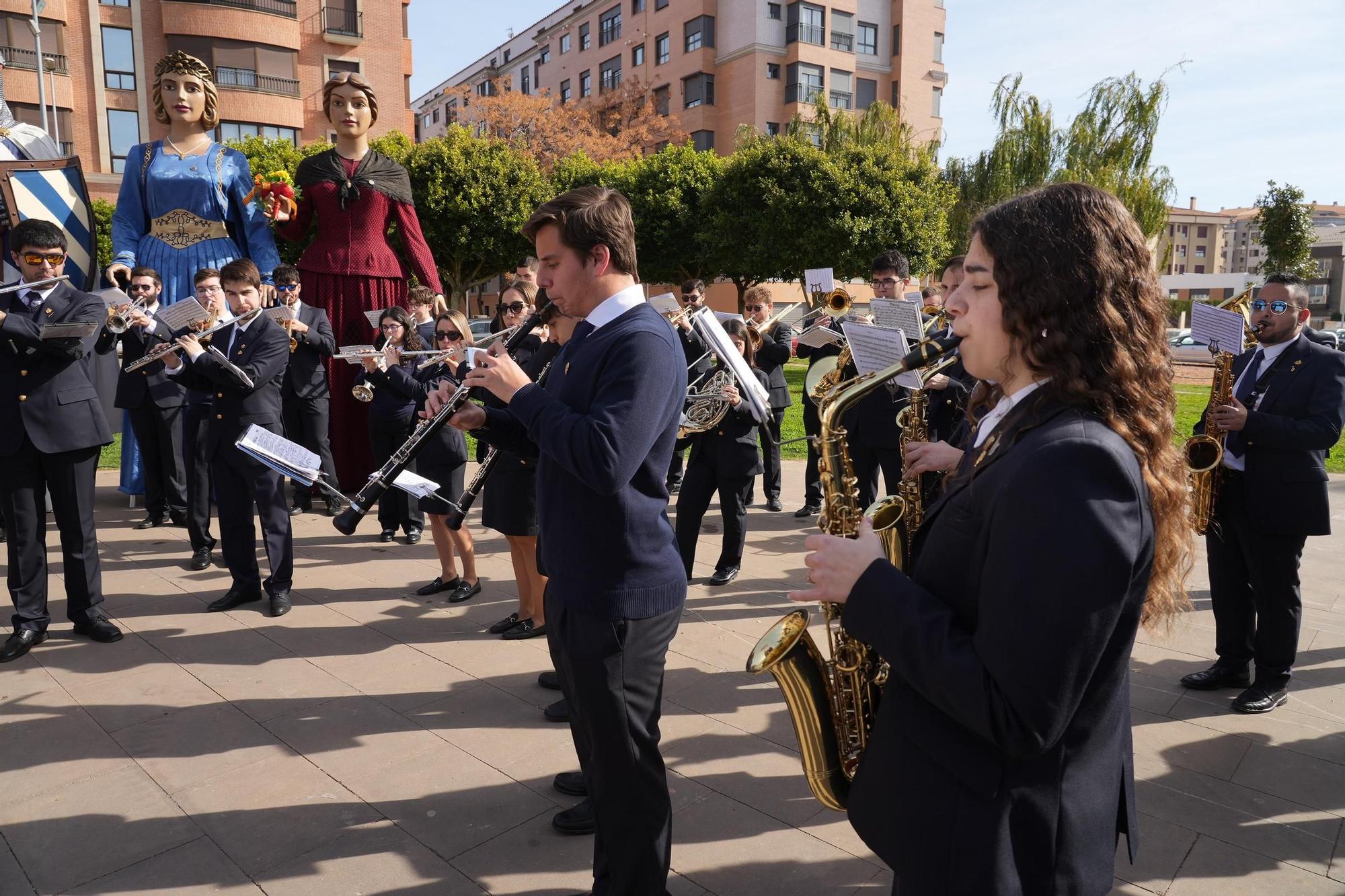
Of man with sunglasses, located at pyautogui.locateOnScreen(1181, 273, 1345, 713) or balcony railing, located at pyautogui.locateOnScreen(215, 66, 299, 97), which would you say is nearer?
man with sunglasses, located at pyautogui.locateOnScreen(1181, 273, 1345, 713)

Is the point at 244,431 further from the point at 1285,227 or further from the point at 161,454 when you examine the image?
the point at 1285,227

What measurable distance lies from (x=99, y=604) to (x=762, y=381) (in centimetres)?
481

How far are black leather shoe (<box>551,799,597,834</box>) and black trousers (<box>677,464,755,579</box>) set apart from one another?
2705mm

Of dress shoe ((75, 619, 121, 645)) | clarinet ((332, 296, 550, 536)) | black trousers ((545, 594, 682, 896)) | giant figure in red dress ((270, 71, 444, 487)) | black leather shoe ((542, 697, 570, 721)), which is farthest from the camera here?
giant figure in red dress ((270, 71, 444, 487))

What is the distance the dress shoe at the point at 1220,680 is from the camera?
4.37m

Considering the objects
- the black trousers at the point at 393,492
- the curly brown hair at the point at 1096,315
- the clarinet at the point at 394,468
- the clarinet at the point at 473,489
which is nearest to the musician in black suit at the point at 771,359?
the black trousers at the point at 393,492

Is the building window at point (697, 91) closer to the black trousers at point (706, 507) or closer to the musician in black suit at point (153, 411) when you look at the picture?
the musician in black suit at point (153, 411)

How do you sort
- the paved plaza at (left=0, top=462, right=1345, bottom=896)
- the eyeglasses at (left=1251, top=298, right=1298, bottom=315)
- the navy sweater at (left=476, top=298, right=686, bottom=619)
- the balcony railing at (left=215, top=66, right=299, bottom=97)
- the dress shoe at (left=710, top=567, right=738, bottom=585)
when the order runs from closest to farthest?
1. the navy sweater at (left=476, top=298, right=686, bottom=619)
2. the paved plaza at (left=0, top=462, right=1345, bottom=896)
3. the eyeglasses at (left=1251, top=298, right=1298, bottom=315)
4. the dress shoe at (left=710, top=567, right=738, bottom=585)
5. the balcony railing at (left=215, top=66, right=299, bottom=97)

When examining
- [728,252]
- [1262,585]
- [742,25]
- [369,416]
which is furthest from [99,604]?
[742,25]

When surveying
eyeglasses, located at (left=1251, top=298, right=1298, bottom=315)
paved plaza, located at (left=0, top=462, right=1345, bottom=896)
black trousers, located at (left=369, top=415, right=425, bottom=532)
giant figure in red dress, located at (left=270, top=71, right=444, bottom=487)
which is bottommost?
paved plaza, located at (left=0, top=462, right=1345, bottom=896)

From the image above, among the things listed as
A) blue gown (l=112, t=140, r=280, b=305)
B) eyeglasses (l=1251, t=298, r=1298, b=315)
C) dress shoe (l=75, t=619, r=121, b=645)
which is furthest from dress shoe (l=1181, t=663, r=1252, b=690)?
blue gown (l=112, t=140, r=280, b=305)

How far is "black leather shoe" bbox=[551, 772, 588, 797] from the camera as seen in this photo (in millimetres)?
3344

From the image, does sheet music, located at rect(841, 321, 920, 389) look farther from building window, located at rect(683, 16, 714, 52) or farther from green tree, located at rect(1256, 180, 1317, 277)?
building window, located at rect(683, 16, 714, 52)

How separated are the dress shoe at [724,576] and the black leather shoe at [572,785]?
287 centimetres
